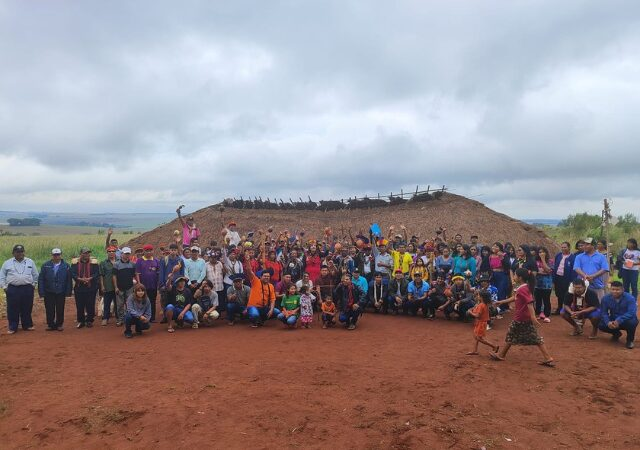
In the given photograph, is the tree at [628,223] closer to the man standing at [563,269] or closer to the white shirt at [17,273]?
the man standing at [563,269]

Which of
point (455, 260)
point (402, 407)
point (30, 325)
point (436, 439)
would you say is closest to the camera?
point (436, 439)

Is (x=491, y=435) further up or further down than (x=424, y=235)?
further down

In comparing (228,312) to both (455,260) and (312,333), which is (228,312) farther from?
(455,260)

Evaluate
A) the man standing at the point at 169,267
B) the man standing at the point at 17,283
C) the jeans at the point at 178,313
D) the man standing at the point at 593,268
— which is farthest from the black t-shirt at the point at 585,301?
the man standing at the point at 17,283

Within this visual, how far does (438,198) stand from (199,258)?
565 inches

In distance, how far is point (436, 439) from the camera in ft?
15.3

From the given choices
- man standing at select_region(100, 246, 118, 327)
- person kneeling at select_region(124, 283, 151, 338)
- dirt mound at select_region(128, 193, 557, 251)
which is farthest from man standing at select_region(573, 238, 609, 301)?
man standing at select_region(100, 246, 118, 327)

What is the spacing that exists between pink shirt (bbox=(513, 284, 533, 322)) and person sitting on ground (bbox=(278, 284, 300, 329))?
4.56 metres

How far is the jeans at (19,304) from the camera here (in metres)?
9.63

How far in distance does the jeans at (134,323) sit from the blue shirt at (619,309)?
29.4 feet

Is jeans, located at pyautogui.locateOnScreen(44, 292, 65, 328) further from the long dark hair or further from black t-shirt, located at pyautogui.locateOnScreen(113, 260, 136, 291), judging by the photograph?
the long dark hair

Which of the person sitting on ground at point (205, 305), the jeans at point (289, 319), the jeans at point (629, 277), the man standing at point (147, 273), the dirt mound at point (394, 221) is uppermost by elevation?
the dirt mound at point (394, 221)

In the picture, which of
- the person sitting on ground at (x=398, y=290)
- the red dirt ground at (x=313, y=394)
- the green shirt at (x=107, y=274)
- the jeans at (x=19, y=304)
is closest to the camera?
the red dirt ground at (x=313, y=394)

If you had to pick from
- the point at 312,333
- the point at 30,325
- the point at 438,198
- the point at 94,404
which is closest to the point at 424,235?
the point at 438,198
